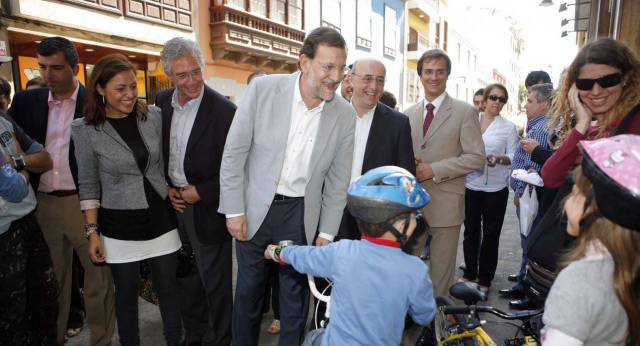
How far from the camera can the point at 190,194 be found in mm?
2900

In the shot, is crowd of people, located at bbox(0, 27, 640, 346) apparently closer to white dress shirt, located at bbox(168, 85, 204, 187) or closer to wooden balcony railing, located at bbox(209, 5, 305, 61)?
white dress shirt, located at bbox(168, 85, 204, 187)

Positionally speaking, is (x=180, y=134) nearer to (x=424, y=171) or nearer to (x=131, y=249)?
(x=131, y=249)

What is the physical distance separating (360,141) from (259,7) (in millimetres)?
13011

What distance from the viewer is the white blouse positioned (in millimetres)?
4484

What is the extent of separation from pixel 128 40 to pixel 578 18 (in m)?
11.9

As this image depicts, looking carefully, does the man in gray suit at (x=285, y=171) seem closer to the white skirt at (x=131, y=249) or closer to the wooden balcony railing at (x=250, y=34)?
the white skirt at (x=131, y=249)

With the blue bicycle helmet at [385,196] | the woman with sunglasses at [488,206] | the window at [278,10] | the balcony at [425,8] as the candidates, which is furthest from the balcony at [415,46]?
the blue bicycle helmet at [385,196]

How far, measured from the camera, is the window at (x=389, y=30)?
22.5 meters

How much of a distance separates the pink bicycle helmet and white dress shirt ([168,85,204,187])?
8.27 ft

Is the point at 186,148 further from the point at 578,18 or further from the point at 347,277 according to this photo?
the point at 578,18

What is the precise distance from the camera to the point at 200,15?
12602mm

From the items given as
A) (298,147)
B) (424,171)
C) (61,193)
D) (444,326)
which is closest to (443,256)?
(444,326)

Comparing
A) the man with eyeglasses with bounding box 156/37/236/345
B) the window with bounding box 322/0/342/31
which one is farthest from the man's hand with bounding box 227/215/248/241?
the window with bounding box 322/0/342/31

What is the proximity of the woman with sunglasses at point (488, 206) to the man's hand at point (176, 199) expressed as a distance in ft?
10.3
